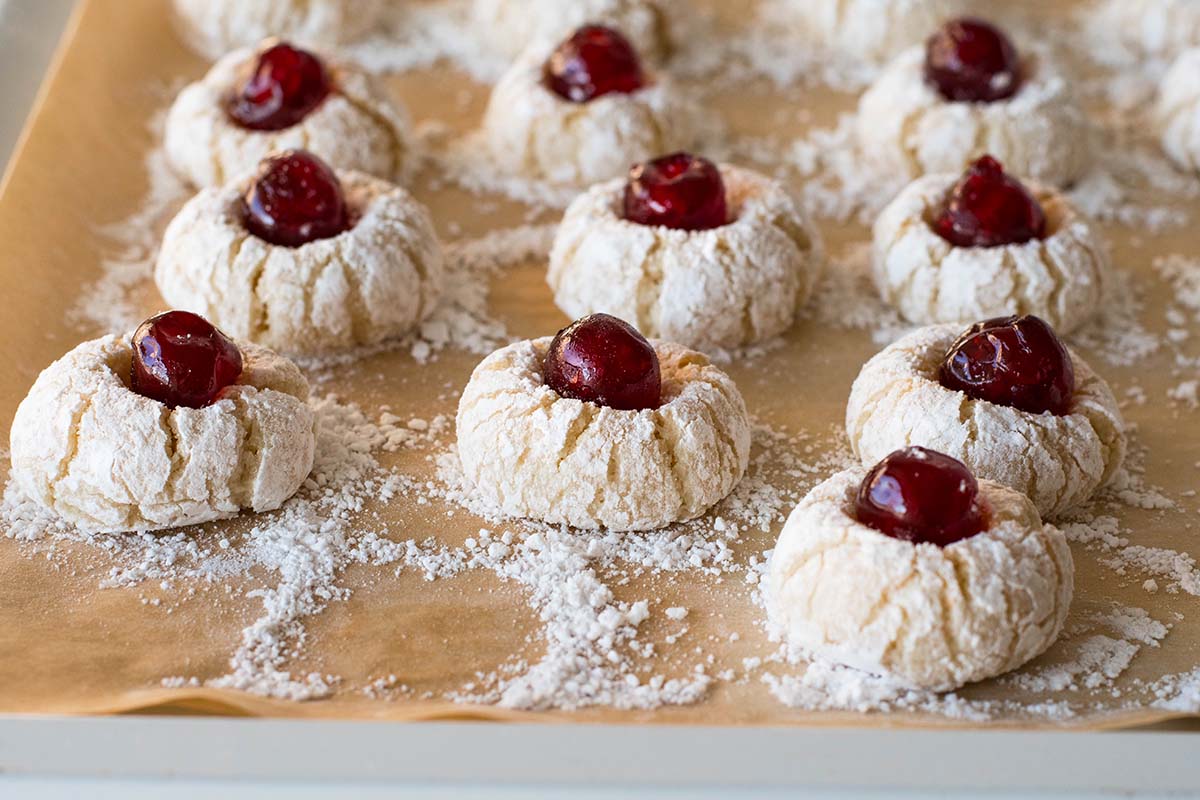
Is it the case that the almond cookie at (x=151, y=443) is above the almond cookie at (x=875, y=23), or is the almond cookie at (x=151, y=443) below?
below

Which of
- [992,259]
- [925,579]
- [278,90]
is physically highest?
[278,90]

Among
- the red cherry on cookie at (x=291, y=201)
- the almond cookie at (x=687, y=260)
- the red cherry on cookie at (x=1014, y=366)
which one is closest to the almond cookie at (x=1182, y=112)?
the almond cookie at (x=687, y=260)

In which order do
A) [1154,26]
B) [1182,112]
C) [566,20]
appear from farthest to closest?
[1154,26]
[566,20]
[1182,112]

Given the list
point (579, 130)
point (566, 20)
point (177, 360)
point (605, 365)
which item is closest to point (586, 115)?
point (579, 130)

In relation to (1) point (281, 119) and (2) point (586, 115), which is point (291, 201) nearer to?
(1) point (281, 119)

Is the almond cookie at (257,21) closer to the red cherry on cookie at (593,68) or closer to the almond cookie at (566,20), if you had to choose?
the almond cookie at (566,20)

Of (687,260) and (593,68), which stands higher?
(593,68)

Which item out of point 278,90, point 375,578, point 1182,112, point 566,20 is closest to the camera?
point 375,578

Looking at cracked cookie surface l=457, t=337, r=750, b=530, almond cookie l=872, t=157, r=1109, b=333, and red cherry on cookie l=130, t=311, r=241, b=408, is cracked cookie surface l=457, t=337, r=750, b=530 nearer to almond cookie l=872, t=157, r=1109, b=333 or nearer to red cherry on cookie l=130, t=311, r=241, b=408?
red cherry on cookie l=130, t=311, r=241, b=408
